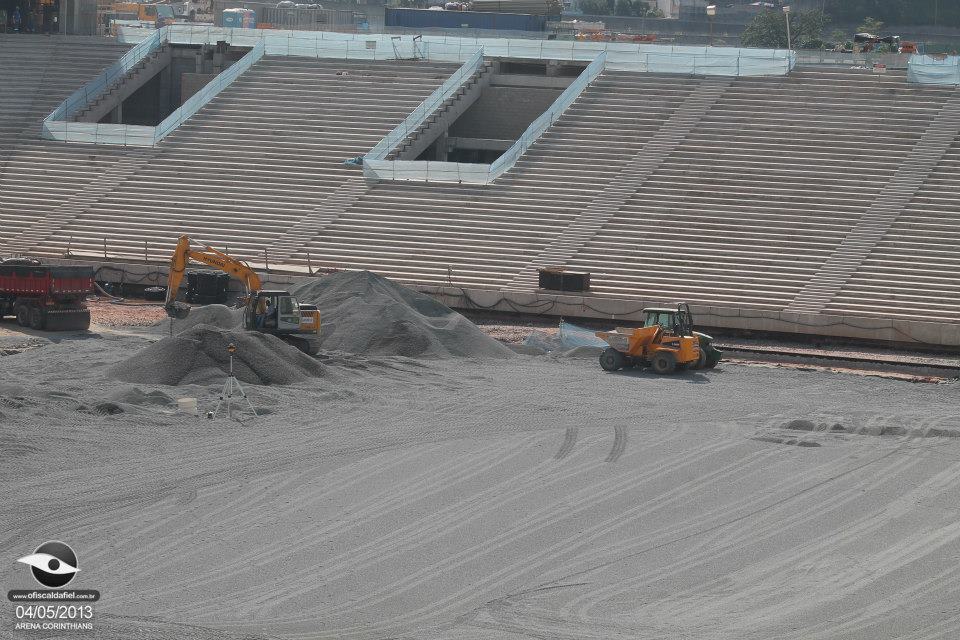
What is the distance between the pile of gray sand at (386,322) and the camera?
3161 cm

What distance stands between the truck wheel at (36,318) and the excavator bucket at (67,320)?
22cm

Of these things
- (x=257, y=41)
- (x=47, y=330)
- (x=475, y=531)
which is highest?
(x=257, y=41)

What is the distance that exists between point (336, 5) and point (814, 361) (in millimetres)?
76726

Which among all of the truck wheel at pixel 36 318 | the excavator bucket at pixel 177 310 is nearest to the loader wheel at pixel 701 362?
the excavator bucket at pixel 177 310

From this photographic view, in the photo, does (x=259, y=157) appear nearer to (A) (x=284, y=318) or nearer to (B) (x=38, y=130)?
(B) (x=38, y=130)

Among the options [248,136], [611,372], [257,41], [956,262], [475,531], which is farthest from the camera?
[257,41]

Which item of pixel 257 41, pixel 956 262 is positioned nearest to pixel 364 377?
pixel 956 262

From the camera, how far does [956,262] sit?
3728 centimetres

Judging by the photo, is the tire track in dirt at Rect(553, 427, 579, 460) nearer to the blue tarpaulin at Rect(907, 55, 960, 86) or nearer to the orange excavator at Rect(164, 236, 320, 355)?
the orange excavator at Rect(164, 236, 320, 355)

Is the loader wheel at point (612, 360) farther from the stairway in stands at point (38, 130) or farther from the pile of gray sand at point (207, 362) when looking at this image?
the stairway in stands at point (38, 130)

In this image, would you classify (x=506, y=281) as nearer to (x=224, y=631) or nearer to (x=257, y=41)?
(x=257, y=41)

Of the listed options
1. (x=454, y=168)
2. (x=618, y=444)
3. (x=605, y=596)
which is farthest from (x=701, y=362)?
Answer: (x=605, y=596)

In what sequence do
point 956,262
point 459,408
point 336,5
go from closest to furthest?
point 459,408 → point 956,262 → point 336,5

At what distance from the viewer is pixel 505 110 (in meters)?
50.6
